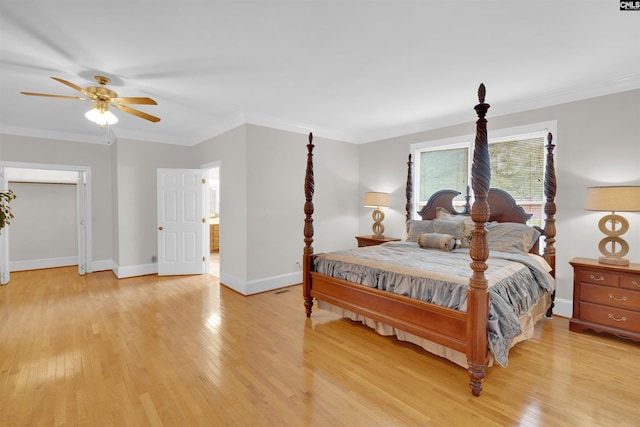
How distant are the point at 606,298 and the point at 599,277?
20 centimetres

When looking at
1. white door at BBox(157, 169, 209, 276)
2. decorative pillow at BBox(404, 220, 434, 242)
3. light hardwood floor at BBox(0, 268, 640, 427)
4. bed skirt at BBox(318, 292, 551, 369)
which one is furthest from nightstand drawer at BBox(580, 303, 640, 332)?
white door at BBox(157, 169, 209, 276)

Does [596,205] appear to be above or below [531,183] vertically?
below

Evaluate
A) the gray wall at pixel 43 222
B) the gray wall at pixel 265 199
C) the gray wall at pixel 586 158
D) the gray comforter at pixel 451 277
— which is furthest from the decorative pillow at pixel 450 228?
the gray wall at pixel 43 222

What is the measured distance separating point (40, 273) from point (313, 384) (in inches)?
239

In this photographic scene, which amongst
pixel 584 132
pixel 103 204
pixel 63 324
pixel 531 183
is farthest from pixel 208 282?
pixel 584 132

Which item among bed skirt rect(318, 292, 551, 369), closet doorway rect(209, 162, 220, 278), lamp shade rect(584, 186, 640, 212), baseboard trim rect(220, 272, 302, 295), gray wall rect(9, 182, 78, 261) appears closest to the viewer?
bed skirt rect(318, 292, 551, 369)

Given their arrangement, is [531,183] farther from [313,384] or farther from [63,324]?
[63,324]

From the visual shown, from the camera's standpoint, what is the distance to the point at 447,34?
7.47 ft

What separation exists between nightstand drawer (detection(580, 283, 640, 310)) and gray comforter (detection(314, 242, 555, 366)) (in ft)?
0.95

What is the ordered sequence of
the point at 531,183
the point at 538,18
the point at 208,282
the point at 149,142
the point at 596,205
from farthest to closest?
the point at 149,142 < the point at 208,282 < the point at 531,183 < the point at 596,205 < the point at 538,18

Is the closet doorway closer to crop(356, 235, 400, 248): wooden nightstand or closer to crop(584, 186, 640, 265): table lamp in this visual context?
crop(356, 235, 400, 248): wooden nightstand

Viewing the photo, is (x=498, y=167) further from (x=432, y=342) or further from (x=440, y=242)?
(x=432, y=342)

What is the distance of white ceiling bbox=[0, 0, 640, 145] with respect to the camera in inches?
79.0

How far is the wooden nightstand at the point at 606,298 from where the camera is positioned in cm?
274
